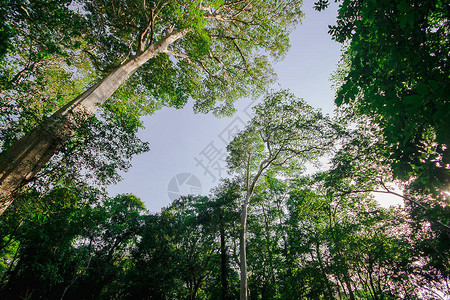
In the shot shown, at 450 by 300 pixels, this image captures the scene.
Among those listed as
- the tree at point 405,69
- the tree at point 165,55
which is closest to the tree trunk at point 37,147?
the tree at point 165,55

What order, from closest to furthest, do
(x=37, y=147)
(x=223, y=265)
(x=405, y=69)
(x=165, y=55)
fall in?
(x=405, y=69)
(x=37, y=147)
(x=165, y=55)
(x=223, y=265)

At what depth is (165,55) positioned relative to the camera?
8727mm

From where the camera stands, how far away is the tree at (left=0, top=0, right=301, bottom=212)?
355cm

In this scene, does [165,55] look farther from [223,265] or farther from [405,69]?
[223,265]

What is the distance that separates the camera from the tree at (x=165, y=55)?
3553 millimetres

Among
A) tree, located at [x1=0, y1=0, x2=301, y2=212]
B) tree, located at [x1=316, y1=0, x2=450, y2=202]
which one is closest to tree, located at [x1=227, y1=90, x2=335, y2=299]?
tree, located at [x1=0, y1=0, x2=301, y2=212]

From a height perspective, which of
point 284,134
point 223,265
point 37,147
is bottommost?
point 37,147

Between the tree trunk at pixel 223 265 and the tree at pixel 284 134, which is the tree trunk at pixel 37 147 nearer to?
the tree at pixel 284 134

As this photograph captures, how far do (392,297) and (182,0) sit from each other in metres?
20.3

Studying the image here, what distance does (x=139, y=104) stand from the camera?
10.3 meters

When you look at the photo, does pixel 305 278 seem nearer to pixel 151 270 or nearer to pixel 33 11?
pixel 151 270

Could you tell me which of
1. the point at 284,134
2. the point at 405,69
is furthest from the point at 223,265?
the point at 405,69

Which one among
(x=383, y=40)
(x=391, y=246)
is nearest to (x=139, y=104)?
(x=383, y=40)

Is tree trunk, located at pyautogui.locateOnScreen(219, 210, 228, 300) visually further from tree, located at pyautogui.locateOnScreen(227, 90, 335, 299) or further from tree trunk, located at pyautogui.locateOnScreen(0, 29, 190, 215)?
tree trunk, located at pyautogui.locateOnScreen(0, 29, 190, 215)
